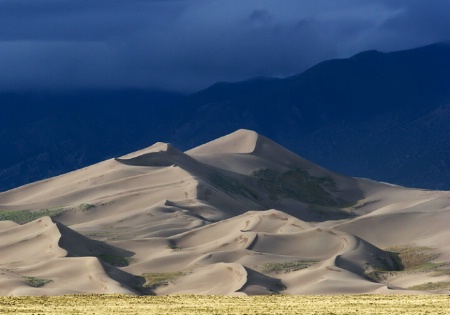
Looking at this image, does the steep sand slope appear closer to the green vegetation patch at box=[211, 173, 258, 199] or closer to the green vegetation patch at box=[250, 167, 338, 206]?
the green vegetation patch at box=[211, 173, 258, 199]

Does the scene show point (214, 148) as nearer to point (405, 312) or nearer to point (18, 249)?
point (18, 249)

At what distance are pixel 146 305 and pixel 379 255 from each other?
5369 centimetres

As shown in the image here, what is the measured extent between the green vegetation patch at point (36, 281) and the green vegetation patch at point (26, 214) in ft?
106

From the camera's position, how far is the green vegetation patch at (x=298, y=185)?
125625 mm

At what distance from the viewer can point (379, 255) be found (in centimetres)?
8919

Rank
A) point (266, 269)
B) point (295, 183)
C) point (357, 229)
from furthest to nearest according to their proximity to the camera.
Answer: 1. point (295, 183)
2. point (357, 229)
3. point (266, 269)

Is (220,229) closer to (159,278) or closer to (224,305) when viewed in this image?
(159,278)

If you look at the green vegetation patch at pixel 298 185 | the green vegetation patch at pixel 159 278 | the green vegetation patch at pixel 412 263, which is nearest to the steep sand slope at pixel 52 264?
the green vegetation patch at pixel 159 278

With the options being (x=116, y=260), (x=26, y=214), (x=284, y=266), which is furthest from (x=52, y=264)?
(x=26, y=214)

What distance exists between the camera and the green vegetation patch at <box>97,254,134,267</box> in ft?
280

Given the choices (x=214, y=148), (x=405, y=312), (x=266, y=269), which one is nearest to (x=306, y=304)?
(x=405, y=312)

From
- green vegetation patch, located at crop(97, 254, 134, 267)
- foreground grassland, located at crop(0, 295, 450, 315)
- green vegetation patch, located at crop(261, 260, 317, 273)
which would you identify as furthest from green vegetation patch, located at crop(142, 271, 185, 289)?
foreground grassland, located at crop(0, 295, 450, 315)

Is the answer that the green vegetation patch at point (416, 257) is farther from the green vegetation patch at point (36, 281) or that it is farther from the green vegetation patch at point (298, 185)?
the green vegetation patch at point (298, 185)

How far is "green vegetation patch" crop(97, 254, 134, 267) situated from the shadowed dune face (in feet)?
0.71
